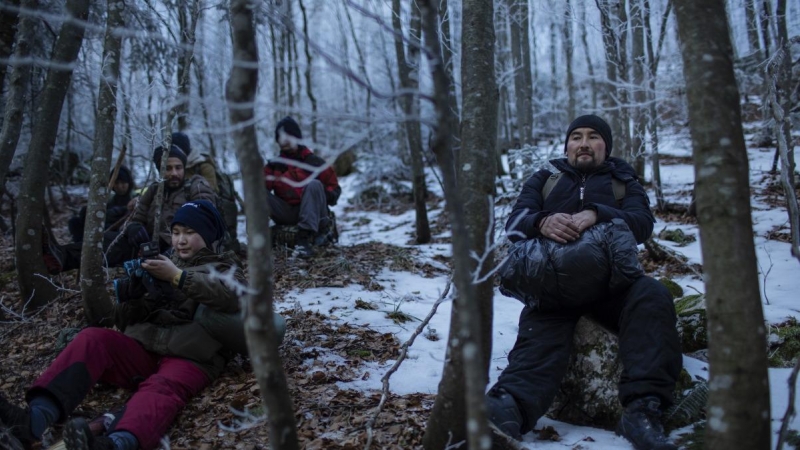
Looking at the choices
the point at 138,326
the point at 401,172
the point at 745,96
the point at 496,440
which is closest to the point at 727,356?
the point at 496,440

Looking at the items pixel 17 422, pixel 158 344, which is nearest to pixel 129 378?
pixel 158 344

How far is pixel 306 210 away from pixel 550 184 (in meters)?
3.95

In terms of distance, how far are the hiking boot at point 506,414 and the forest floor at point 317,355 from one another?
0.44 m

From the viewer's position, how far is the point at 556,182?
360 cm

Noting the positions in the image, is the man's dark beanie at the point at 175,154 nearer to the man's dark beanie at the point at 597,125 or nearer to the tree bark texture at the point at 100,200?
the tree bark texture at the point at 100,200

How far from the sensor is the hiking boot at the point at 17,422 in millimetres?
2627

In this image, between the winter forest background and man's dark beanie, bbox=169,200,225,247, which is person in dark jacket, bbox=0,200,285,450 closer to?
man's dark beanie, bbox=169,200,225,247

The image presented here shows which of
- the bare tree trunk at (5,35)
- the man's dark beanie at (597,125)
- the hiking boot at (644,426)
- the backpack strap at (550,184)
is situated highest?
the bare tree trunk at (5,35)

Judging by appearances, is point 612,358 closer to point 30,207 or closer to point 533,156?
point 533,156

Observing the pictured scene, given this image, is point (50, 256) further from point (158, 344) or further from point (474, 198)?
point (474, 198)

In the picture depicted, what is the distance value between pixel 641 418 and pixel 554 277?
880 mm

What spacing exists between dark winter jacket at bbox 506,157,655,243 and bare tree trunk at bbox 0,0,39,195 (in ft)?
14.6

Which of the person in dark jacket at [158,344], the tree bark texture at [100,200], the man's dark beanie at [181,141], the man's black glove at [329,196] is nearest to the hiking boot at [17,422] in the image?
the person in dark jacket at [158,344]

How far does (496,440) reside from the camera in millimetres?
2561
